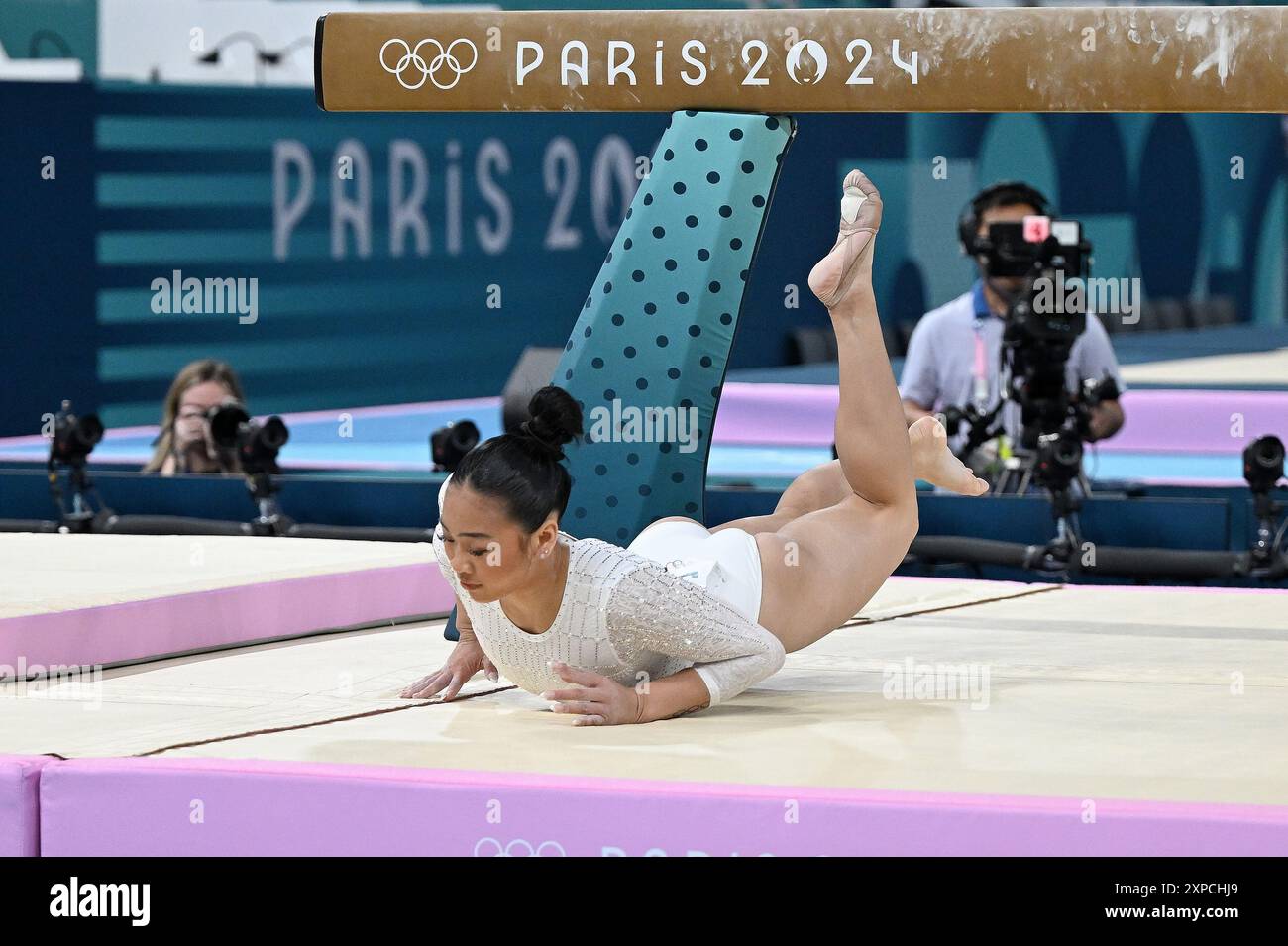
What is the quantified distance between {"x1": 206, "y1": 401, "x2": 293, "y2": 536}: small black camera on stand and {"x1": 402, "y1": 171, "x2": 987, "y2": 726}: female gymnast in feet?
7.77

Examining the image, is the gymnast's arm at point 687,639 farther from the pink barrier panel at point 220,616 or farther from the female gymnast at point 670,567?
the pink barrier panel at point 220,616

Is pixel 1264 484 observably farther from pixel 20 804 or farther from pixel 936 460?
pixel 20 804

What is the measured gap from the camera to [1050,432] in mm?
4664

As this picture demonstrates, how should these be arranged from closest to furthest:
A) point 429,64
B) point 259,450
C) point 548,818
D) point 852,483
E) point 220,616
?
point 548,818 < point 852,483 < point 429,64 < point 220,616 < point 259,450

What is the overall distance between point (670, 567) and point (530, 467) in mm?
318

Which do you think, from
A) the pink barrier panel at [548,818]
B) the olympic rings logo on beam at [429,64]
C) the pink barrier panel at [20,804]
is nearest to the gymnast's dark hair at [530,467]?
the pink barrier panel at [548,818]

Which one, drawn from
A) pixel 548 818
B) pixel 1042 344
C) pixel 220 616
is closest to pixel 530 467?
pixel 548 818

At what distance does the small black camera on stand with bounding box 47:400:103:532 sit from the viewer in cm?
530

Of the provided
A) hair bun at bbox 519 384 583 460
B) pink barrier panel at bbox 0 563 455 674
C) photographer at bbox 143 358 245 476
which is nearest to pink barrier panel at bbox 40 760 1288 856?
hair bun at bbox 519 384 583 460

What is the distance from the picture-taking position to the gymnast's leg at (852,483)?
9.01 feet

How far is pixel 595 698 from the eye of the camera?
2438mm

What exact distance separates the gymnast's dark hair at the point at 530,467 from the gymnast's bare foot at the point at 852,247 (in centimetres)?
48
